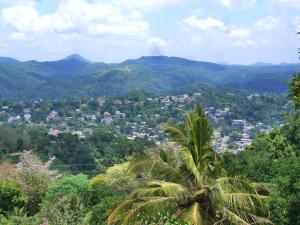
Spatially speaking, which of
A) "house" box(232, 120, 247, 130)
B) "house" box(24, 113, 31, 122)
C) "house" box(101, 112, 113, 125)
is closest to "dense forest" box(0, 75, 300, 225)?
"house" box(232, 120, 247, 130)

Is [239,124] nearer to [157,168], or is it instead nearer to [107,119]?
[107,119]

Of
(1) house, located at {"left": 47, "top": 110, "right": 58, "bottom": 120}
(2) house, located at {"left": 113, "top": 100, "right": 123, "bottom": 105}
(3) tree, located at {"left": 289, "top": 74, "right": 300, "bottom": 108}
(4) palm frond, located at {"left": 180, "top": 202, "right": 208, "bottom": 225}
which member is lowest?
(1) house, located at {"left": 47, "top": 110, "right": 58, "bottom": 120}

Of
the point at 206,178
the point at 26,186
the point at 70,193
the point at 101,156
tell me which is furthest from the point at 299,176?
the point at 101,156

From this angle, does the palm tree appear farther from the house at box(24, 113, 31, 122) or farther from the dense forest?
the house at box(24, 113, 31, 122)

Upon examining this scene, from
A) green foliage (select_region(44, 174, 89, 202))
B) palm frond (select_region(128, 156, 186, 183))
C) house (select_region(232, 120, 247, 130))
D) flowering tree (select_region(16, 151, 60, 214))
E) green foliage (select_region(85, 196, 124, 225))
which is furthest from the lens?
house (select_region(232, 120, 247, 130))

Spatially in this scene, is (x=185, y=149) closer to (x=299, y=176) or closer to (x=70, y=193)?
(x=299, y=176)

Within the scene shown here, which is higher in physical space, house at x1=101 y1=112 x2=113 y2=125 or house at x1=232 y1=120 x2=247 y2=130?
house at x1=232 y1=120 x2=247 y2=130

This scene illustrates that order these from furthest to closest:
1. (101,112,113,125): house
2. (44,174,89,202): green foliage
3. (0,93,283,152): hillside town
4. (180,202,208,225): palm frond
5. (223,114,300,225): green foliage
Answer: (101,112,113,125): house
(0,93,283,152): hillside town
(44,174,89,202): green foliage
(223,114,300,225): green foliage
(180,202,208,225): palm frond

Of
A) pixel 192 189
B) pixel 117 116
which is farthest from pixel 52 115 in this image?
pixel 192 189
